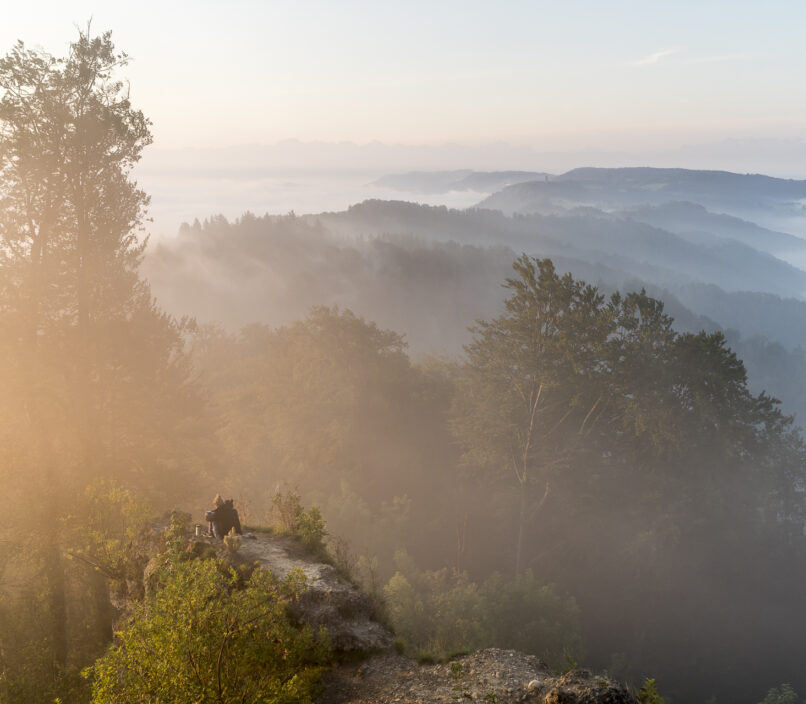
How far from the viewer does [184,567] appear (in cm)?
984

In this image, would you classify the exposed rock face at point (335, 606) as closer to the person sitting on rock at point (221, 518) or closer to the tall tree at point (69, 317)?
the person sitting on rock at point (221, 518)

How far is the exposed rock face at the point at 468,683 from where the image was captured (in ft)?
26.3

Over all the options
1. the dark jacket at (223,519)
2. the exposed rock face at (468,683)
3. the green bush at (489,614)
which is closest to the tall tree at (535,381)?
the green bush at (489,614)

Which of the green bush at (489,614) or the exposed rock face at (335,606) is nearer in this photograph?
the exposed rock face at (335,606)

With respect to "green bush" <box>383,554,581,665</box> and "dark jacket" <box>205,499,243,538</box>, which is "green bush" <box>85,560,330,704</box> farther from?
"green bush" <box>383,554,581,665</box>

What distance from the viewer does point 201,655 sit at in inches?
262

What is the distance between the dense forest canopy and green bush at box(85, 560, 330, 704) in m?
0.04

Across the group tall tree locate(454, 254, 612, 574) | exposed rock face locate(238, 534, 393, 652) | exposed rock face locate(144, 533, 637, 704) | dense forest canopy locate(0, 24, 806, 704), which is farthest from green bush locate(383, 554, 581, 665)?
tall tree locate(454, 254, 612, 574)

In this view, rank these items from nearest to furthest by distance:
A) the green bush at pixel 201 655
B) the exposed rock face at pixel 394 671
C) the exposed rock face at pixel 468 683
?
the green bush at pixel 201 655
the exposed rock face at pixel 468 683
the exposed rock face at pixel 394 671

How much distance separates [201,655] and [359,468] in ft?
94.2

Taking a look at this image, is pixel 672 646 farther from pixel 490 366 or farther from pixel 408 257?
pixel 408 257

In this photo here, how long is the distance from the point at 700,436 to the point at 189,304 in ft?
503

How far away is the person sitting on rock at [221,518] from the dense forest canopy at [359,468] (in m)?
1.14

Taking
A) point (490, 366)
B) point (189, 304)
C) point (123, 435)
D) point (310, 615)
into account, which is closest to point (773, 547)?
point (490, 366)
